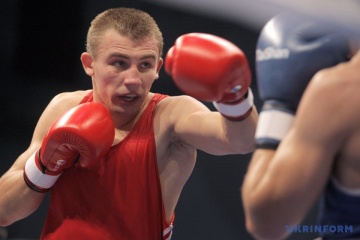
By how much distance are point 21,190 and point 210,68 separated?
92 centimetres

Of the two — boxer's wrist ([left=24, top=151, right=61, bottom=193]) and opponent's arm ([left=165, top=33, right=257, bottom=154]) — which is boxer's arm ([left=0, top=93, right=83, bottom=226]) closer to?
boxer's wrist ([left=24, top=151, right=61, bottom=193])

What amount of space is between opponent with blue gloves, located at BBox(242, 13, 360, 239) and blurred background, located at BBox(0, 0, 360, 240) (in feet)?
6.24

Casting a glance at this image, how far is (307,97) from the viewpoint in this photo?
134cm

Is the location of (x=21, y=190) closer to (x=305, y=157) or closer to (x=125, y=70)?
(x=125, y=70)

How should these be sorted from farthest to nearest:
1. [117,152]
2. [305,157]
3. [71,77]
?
[71,77]
[117,152]
[305,157]

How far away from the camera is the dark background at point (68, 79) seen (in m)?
3.50

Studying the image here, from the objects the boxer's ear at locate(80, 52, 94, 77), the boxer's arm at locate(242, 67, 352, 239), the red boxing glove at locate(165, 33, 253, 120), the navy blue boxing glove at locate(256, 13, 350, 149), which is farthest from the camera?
the boxer's ear at locate(80, 52, 94, 77)

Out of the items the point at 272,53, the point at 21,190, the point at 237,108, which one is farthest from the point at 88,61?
the point at 272,53

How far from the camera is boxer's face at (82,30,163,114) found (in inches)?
86.4

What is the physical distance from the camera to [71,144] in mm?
2127

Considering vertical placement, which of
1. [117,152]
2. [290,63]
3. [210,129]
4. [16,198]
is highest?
[290,63]

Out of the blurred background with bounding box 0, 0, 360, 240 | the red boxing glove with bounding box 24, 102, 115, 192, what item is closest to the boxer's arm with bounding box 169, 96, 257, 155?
the red boxing glove with bounding box 24, 102, 115, 192

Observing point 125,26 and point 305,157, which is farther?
point 125,26

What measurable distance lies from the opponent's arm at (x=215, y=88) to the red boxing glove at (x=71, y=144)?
0.88 ft
